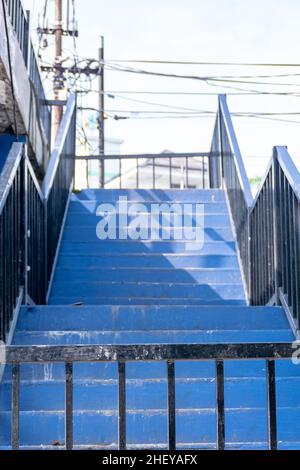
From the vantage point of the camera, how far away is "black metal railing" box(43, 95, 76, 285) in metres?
6.24

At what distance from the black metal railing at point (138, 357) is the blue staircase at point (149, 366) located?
1.29m

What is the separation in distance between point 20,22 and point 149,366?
5.02 m

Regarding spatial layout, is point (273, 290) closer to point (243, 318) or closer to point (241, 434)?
point (243, 318)

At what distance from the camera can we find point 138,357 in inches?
86.4

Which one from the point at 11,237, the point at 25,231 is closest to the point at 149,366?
the point at 11,237

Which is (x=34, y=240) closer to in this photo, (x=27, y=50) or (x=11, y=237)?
(x=11, y=237)

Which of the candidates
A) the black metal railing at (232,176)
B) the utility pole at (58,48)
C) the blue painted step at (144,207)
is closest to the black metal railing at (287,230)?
the black metal railing at (232,176)

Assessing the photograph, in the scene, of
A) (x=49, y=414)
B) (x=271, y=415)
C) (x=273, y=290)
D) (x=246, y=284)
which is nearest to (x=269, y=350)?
(x=271, y=415)

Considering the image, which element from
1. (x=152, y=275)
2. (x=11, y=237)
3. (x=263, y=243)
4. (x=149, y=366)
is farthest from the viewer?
(x=152, y=275)

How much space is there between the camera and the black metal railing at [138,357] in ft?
7.13

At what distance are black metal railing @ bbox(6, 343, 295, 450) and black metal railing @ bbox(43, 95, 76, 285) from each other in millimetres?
3885

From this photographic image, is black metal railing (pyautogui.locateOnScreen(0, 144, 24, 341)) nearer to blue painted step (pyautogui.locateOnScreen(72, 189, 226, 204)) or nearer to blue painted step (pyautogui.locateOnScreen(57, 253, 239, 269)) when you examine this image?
blue painted step (pyautogui.locateOnScreen(57, 253, 239, 269))
